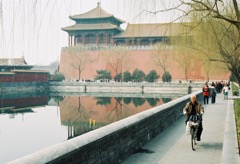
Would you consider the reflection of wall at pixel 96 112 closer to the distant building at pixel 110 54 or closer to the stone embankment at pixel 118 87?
the stone embankment at pixel 118 87

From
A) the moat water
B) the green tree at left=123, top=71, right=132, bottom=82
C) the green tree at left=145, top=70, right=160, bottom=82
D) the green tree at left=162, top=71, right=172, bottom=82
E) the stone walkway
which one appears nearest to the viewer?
the stone walkway

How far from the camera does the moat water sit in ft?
53.7

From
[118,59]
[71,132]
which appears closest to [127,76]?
[118,59]

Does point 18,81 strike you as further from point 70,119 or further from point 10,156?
point 10,156

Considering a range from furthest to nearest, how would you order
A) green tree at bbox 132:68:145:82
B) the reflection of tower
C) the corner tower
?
the corner tower < green tree at bbox 132:68:145:82 < the reflection of tower

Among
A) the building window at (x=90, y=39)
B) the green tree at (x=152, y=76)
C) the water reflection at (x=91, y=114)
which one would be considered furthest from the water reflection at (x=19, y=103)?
the green tree at (x=152, y=76)

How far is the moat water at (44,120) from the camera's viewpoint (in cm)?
1638

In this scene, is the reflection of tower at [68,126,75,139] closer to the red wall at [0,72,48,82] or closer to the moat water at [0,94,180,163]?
the moat water at [0,94,180,163]

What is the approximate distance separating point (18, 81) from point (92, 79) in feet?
37.1

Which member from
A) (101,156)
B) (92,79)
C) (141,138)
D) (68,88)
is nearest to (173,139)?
(141,138)

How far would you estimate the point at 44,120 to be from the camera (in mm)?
24625

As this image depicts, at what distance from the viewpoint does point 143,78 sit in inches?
1762

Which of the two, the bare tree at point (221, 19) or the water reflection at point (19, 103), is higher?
the bare tree at point (221, 19)

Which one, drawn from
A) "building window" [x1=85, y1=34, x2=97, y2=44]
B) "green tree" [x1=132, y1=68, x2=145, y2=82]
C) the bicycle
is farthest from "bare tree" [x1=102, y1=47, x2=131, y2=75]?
the bicycle
